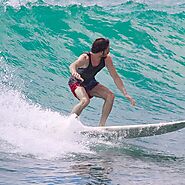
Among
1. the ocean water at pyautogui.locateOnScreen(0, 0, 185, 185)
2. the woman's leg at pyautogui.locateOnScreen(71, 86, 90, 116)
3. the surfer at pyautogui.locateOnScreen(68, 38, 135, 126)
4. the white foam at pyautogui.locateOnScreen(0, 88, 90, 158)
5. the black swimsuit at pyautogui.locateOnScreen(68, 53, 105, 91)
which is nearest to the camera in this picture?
the ocean water at pyautogui.locateOnScreen(0, 0, 185, 185)

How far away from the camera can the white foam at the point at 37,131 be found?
6465 mm

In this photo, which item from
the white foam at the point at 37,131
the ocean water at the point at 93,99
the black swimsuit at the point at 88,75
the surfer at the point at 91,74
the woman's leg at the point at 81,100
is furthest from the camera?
the black swimsuit at the point at 88,75

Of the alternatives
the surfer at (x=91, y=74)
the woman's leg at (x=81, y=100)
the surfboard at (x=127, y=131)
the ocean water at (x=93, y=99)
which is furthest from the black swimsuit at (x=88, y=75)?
the surfboard at (x=127, y=131)

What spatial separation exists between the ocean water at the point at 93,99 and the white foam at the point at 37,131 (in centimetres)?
1

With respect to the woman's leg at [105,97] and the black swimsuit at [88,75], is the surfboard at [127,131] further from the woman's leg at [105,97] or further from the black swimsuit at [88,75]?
the black swimsuit at [88,75]

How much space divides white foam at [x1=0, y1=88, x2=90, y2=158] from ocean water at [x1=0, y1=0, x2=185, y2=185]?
0.01m

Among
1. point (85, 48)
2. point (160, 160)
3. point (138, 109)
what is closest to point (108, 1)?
point (85, 48)

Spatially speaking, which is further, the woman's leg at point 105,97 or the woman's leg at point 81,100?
the woman's leg at point 105,97

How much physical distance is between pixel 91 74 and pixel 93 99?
4.29 meters

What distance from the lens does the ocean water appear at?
5848 millimetres

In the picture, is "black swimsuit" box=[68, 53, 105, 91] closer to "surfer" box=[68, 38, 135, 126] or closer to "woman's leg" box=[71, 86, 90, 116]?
"surfer" box=[68, 38, 135, 126]

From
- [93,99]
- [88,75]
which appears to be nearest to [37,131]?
[88,75]

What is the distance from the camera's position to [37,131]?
7551 millimetres

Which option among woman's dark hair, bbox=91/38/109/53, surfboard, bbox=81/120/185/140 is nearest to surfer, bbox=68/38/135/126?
woman's dark hair, bbox=91/38/109/53
